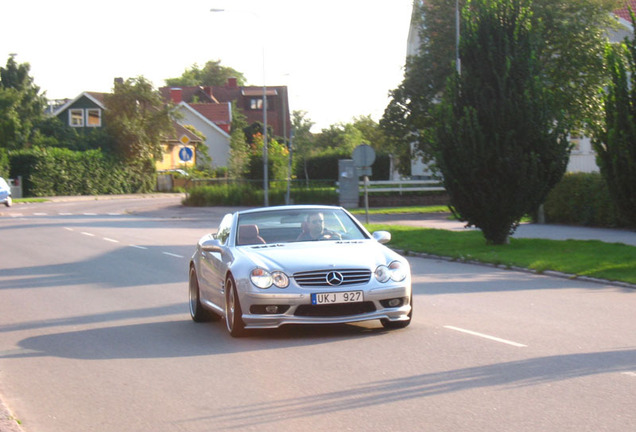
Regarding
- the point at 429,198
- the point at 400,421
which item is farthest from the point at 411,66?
the point at 400,421

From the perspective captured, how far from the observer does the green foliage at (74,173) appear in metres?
65.8

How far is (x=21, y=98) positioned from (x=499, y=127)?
225 feet

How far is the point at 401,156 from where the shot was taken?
180ft

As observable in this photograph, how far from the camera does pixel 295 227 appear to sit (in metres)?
11.2

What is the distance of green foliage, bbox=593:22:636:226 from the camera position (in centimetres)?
1777

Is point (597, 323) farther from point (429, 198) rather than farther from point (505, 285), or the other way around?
point (429, 198)

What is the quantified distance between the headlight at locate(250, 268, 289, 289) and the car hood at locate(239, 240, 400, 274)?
6cm

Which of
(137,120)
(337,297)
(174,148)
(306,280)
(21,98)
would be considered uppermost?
(21,98)

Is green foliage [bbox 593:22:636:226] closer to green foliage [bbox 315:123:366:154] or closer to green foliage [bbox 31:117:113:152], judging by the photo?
green foliage [bbox 31:117:113:152]

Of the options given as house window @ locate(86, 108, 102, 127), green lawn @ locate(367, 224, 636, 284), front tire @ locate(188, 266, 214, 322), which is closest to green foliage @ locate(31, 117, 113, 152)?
house window @ locate(86, 108, 102, 127)

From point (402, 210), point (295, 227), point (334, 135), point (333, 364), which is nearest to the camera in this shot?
point (333, 364)

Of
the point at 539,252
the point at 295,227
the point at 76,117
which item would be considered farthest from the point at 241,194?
the point at 295,227

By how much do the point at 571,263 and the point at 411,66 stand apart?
30.8m

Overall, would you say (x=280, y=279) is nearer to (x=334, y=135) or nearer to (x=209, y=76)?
(x=334, y=135)
